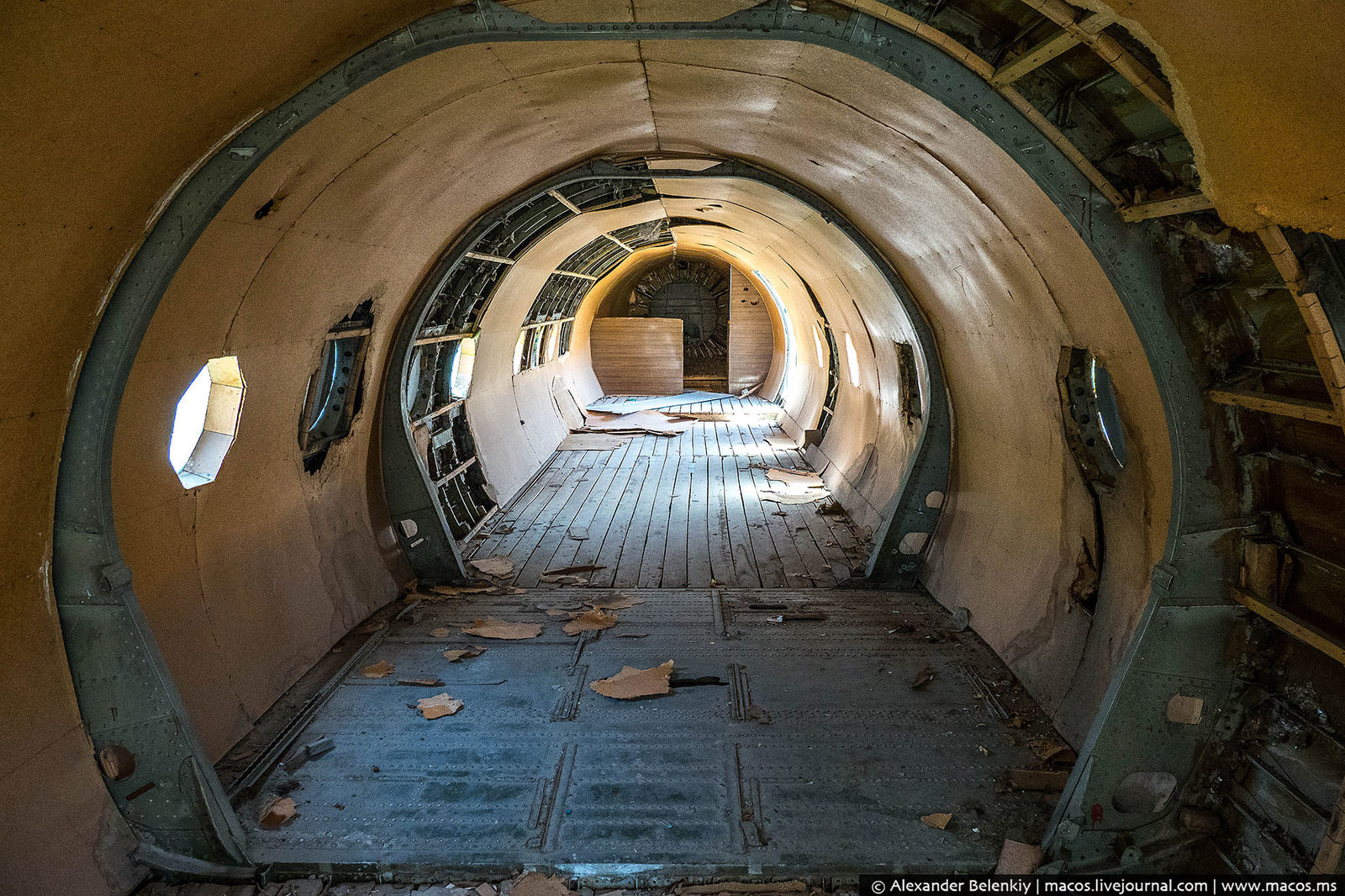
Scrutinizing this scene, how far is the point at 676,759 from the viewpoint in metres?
4.54

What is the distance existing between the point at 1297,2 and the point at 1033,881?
3.39 metres

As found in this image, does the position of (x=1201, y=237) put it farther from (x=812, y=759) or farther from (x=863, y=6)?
(x=812, y=759)

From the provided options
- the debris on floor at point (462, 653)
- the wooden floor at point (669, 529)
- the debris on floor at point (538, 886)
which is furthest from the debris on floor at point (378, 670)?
the debris on floor at point (538, 886)

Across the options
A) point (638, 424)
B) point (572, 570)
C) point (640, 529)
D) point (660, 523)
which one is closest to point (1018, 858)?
point (572, 570)

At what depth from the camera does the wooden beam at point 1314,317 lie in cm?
258

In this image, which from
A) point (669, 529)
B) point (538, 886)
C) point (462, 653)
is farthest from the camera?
point (669, 529)

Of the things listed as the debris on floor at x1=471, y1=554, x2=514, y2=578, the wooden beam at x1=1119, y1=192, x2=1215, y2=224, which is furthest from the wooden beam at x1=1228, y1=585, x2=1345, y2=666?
the debris on floor at x1=471, y1=554, x2=514, y2=578

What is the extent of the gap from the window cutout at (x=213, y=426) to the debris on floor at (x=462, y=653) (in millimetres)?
2068

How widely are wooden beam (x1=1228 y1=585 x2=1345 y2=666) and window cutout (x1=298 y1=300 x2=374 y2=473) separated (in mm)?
5510

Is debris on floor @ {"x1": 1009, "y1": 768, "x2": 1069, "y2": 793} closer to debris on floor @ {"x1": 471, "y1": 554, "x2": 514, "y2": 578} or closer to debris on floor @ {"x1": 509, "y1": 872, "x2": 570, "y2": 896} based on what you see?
debris on floor @ {"x1": 509, "y1": 872, "x2": 570, "y2": 896}

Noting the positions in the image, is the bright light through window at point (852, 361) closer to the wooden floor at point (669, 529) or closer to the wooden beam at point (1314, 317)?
the wooden floor at point (669, 529)

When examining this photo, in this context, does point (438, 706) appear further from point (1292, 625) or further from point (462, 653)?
point (1292, 625)

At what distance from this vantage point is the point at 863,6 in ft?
10.7

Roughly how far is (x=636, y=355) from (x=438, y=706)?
1739cm
